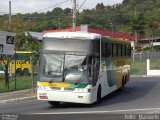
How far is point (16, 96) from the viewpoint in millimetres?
24016

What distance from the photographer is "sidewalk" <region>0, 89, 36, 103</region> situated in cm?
2252

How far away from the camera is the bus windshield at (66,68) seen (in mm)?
18641

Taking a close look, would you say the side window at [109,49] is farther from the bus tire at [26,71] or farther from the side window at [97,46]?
the bus tire at [26,71]

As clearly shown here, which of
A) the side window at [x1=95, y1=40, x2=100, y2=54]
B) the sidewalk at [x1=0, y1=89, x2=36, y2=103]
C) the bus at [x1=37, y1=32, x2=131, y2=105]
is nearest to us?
the bus at [x1=37, y1=32, x2=131, y2=105]

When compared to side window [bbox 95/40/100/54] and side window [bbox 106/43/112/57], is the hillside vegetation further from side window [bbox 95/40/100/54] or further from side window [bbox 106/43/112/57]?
side window [bbox 95/40/100/54]

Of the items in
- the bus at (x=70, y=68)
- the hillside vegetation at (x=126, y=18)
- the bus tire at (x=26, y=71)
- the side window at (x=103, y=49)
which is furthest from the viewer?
the hillside vegetation at (x=126, y=18)

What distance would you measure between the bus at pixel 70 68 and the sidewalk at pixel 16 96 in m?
3.31

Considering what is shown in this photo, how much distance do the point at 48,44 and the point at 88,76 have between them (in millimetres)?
2126

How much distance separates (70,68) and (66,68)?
163 mm

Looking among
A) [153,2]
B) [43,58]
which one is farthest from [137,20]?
[43,58]

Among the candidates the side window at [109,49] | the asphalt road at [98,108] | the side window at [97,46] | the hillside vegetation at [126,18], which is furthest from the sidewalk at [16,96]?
the hillside vegetation at [126,18]

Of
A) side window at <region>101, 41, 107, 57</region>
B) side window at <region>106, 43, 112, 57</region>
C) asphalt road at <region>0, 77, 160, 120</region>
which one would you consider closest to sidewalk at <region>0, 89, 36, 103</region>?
asphalt road at <region>0, 77, 160, 120</region>

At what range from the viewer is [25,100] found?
2300 cm

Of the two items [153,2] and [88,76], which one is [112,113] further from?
[153,2]
